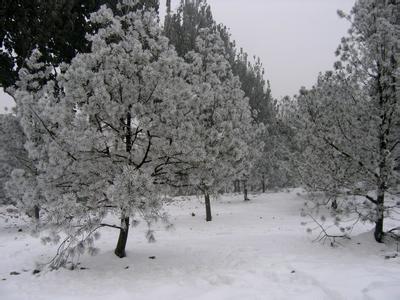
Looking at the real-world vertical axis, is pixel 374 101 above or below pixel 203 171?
above

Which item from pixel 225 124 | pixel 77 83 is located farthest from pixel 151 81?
pixel 225 124

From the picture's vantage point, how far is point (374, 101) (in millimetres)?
7383

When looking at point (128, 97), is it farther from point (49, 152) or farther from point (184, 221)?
point (184, 221)

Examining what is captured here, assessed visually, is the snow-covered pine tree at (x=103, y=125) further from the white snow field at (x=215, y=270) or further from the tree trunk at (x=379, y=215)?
the tree trunk at (x=379, y=215)

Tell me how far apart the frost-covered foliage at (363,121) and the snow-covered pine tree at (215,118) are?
2376 mm

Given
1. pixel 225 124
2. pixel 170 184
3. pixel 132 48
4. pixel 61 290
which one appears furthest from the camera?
pixel 225 124

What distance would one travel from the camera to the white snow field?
16.6ft

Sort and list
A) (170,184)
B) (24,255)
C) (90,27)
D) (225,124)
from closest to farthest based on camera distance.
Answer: (170,184)
(24,255)
(225,124)
(90,27)

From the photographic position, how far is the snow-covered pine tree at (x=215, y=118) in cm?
792

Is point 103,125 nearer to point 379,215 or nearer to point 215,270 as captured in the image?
point 215,270

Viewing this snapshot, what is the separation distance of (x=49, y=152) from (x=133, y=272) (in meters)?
2.74

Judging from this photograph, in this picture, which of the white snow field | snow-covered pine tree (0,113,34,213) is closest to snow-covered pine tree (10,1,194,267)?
the white snow field

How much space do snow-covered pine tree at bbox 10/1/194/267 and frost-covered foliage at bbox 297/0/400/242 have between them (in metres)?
3.55

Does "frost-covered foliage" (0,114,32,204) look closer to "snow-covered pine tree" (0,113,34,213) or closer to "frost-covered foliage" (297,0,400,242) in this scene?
"snow-covered pine tree" (0,113,34,213)
